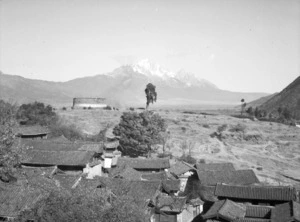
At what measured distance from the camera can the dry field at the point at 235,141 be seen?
55156mm

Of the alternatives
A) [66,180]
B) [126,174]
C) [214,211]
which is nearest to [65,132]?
[126,174]

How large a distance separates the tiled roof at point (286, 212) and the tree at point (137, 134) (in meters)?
28.7

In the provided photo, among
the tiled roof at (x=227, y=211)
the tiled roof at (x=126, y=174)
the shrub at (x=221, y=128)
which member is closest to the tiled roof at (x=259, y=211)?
the tiled roof at (x=227, y=211)

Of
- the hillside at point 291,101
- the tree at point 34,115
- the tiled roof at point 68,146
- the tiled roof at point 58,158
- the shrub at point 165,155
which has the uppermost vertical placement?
the hillside at point 291,101

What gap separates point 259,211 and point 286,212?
2.64 metres

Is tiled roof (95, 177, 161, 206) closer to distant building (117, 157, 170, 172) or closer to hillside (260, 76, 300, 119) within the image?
distant building (117, 157, 170, 172)

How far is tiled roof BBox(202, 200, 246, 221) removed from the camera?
25578 mm

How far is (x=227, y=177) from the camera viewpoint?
38.3m

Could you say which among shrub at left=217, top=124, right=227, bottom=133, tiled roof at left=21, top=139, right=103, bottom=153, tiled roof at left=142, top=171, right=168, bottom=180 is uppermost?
shrub at left=217, top=124, right=227, bottom=133

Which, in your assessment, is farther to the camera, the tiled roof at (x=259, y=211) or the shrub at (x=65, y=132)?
the shrub at (x=65, y=132)

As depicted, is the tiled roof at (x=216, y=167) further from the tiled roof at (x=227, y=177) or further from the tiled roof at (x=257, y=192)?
the tiled roof at (x=257, y=192)

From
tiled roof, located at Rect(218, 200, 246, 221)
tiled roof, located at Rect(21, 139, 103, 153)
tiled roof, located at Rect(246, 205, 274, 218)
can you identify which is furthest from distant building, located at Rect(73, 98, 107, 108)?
tiled roof, located at Rect(246, 205, 274, 218)

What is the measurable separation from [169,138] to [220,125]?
62.2 ft

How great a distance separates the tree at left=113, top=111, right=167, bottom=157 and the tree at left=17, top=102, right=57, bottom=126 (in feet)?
58.2
